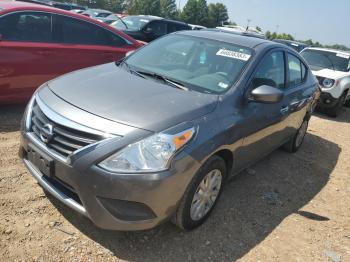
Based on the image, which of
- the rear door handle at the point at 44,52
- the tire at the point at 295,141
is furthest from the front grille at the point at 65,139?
the tire at the point at 295,141

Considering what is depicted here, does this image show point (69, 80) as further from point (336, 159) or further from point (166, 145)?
point (336, 159)

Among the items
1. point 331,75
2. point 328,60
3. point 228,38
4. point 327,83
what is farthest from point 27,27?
point 328,60

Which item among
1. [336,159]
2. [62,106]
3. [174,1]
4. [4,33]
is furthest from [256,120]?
[174,1]

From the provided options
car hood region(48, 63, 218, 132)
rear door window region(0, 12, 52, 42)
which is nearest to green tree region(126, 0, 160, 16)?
rear door window region(0, 12, 52, 42)

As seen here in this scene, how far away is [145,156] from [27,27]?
3676 millimetres

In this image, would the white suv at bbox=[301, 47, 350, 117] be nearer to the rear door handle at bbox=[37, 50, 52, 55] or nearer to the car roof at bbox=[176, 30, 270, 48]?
the car roof at bbox=[176, 30, 270, 48]

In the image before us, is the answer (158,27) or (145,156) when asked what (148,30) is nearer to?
(158,27)

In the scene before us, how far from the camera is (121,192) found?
2.72m

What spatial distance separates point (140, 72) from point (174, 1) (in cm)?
8198

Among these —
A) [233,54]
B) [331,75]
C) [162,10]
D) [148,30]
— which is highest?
[233,54]

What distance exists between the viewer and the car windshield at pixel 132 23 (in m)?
12.1

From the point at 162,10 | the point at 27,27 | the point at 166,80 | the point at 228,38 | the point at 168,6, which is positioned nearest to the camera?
the point at 166,80

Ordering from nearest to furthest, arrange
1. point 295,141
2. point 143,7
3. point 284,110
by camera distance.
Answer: point 284,110 < point 295,141 < point 143,7

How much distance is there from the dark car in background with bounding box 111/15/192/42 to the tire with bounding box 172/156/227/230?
356 inches
